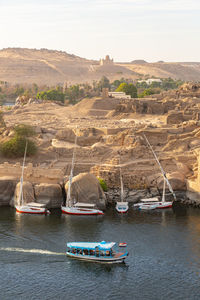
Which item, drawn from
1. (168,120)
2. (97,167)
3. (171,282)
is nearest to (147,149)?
(97,167)

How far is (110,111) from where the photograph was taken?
7094 centimetres

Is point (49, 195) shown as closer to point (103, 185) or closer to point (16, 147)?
point (103, 185)

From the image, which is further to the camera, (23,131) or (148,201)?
(23,131)

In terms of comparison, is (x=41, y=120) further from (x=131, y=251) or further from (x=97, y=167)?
(x=131, y=251)

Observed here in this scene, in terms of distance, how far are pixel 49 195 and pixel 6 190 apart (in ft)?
11.1

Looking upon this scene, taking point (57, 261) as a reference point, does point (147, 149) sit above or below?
above

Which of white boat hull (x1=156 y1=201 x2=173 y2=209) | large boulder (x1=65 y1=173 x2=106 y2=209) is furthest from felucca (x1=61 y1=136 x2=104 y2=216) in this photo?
white boat hull (x1=156 y1=201 x2=173 y2=209)

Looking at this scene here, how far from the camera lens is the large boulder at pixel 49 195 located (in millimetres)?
39062

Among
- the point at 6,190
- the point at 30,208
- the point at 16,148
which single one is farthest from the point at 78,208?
the point at 16,148

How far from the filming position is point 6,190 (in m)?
40.2

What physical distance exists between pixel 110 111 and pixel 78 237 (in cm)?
3953

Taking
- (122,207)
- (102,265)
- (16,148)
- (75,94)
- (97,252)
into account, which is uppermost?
(75,94)

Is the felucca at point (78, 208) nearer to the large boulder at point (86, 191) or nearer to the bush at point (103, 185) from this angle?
the large boulder at point (86, 191)

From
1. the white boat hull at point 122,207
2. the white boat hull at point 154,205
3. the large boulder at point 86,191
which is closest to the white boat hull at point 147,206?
the white boat hull at point 154,205
